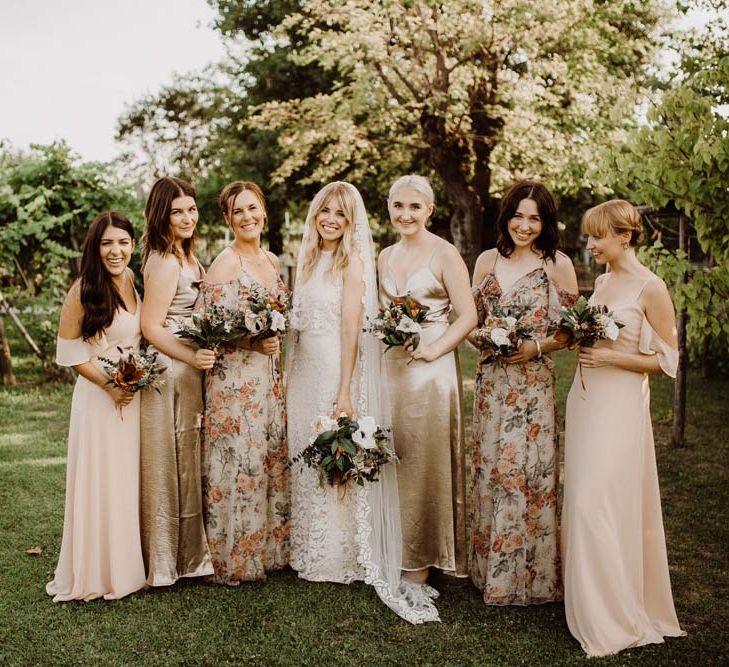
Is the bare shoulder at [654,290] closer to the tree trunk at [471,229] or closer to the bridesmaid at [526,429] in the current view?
the bridesmaid at [526,429]

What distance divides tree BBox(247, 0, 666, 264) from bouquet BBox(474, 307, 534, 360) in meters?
12.9

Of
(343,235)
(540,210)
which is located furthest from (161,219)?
(540,210)

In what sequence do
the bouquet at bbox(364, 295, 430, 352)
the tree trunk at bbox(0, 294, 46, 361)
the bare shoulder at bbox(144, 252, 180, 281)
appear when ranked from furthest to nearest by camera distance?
the tree trunk at bbox(0, 294, 46, 361)
the bare shoulder at bbox(144, 252, 180, 281)
the bouquet at bbox(364, 295, 430, 352)

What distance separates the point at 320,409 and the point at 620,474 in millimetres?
1948

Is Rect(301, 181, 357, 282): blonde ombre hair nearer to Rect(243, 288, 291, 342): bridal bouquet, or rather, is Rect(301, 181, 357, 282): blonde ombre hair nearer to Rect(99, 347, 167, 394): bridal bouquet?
Rect(243, 288, 291, 342): bridal bouquet

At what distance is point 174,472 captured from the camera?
4.86m

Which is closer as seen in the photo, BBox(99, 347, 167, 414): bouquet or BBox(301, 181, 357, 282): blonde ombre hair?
BBox(99, 347, 167, 414): bouquet

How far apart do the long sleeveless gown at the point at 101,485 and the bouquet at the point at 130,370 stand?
0.21 meters

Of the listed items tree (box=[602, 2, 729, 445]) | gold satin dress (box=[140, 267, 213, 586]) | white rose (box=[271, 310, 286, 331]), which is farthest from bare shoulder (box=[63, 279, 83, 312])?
tree (box=[602, 2, 729, 445])

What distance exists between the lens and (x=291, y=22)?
58.8ft

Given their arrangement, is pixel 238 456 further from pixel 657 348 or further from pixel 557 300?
pixel 657 348

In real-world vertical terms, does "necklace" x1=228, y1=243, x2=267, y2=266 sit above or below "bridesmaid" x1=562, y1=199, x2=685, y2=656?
above

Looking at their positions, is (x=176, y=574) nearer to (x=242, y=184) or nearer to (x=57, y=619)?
(x=57, y=619)

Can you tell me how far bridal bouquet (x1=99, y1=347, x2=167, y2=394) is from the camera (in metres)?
4.44
